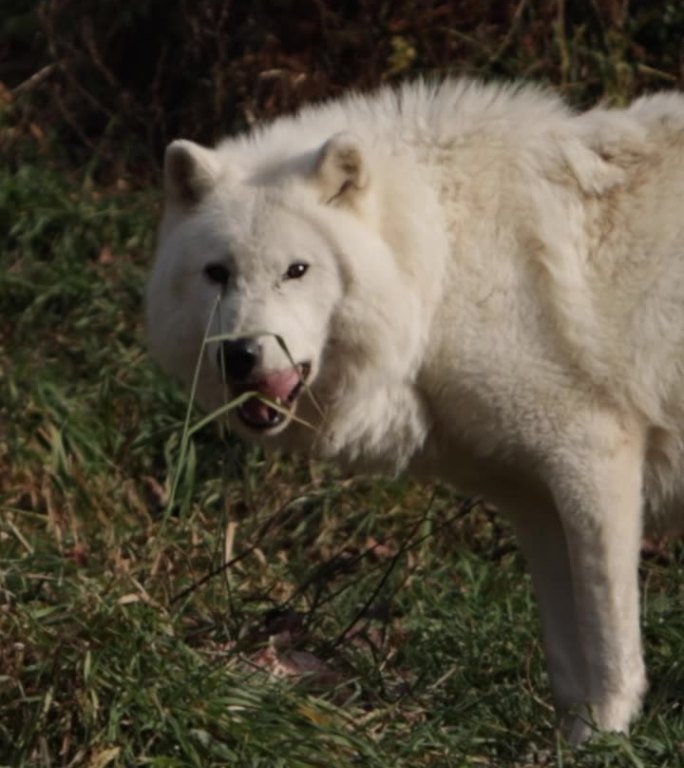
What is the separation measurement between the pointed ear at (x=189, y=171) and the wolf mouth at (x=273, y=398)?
2.10 feet

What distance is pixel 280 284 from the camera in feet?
17.5

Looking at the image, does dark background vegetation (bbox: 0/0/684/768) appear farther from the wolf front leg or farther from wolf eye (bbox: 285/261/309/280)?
wolf eye (bbox: 285/261/309/280)

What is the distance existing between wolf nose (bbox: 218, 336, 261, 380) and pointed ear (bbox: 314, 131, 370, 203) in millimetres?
563

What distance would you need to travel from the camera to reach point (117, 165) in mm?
9914

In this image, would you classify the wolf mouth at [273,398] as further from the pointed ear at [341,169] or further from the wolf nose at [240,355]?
the pointed ear at [341,169]

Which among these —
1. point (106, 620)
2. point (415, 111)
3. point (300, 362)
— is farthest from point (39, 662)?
point (415, 111)

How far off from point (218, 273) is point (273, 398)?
1.30 ft

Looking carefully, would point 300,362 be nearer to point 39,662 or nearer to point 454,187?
point 454,187

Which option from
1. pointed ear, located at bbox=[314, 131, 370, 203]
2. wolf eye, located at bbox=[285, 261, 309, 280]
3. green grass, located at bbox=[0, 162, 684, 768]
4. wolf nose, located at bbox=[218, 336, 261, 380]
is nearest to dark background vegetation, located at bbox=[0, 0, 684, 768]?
green grass, located at bbox=[0, 162, 684, 768]

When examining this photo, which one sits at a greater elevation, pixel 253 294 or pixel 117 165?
pixel 253 294

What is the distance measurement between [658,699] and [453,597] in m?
1.60

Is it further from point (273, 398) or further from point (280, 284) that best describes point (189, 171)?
point (273, 398)

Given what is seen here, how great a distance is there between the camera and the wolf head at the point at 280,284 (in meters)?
5.28

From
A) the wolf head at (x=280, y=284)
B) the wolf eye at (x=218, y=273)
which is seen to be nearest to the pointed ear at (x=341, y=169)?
the wolf head at (x=280, y=284)
